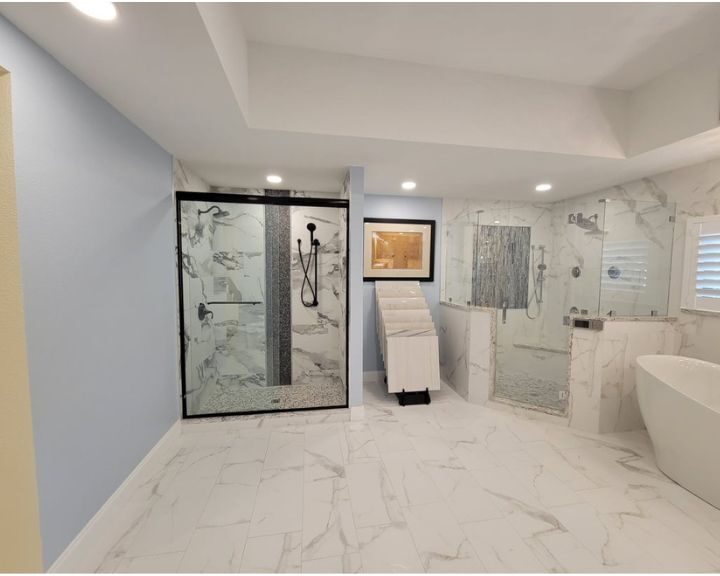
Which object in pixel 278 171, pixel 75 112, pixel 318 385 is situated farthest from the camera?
pixel 318 385

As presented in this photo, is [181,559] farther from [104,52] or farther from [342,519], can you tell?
[104,52]

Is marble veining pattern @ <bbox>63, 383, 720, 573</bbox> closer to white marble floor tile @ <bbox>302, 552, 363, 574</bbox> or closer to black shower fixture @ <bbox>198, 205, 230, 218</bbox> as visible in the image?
white marble floor tile @ <bbox>302, 552, 363, 574</bbox>

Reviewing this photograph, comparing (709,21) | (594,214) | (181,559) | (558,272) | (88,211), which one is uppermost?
(709,21)

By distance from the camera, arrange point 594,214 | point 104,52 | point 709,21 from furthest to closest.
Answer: point 594,214 → point 709,21 → point 104,52

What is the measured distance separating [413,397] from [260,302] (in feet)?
6.22

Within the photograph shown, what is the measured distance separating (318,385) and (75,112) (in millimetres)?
2853

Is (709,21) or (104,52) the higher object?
(709,21)

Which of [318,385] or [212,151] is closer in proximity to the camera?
[212,151]

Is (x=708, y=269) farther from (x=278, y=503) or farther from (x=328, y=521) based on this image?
(x=278, y=503)

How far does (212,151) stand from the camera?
7.02 ft

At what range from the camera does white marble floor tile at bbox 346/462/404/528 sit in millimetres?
1539

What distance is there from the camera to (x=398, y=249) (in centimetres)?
345

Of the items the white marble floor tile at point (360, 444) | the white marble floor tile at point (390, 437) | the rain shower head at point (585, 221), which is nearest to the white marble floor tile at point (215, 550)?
the white marble floor tile at point (360, 444)

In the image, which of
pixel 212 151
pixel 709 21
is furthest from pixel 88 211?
pixel 709 21
